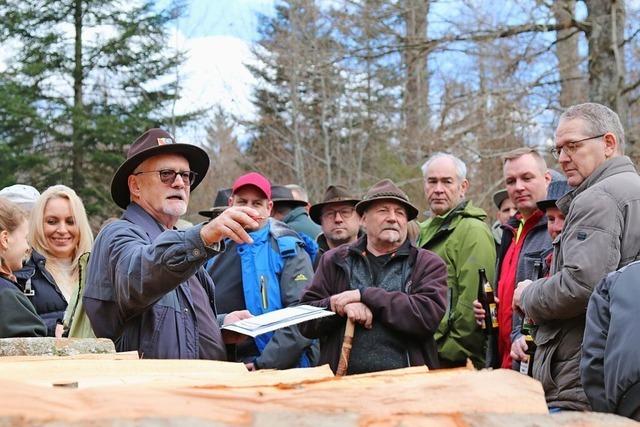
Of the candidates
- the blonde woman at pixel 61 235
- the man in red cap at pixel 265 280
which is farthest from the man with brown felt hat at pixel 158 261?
the blonde woman at pixel 61 235

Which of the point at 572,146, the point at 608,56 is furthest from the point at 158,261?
the point at 608,56

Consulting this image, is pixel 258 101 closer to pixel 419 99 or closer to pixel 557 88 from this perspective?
pixel 419 99

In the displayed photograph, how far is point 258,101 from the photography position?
22.4 meters

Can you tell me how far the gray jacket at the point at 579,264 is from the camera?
3.66 metres

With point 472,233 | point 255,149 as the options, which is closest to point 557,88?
point 472,233

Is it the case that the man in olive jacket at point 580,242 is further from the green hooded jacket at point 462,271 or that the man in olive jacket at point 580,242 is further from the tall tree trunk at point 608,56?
the tall tree trunk at point 608,56

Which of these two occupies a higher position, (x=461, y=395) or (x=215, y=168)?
(x=215, y=168)

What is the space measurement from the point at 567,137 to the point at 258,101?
18.8m

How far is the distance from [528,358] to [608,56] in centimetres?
797

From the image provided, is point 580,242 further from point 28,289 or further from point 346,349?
point 28,289

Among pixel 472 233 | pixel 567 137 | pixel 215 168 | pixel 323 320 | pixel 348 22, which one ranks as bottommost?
pixel 323 320

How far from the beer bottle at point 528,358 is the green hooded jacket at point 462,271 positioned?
925mm

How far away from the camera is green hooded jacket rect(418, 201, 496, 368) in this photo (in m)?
5.55

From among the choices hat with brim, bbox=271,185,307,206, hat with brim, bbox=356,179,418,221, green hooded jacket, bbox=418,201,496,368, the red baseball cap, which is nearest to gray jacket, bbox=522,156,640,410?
hat with brim, bbox=356,179,418,221
